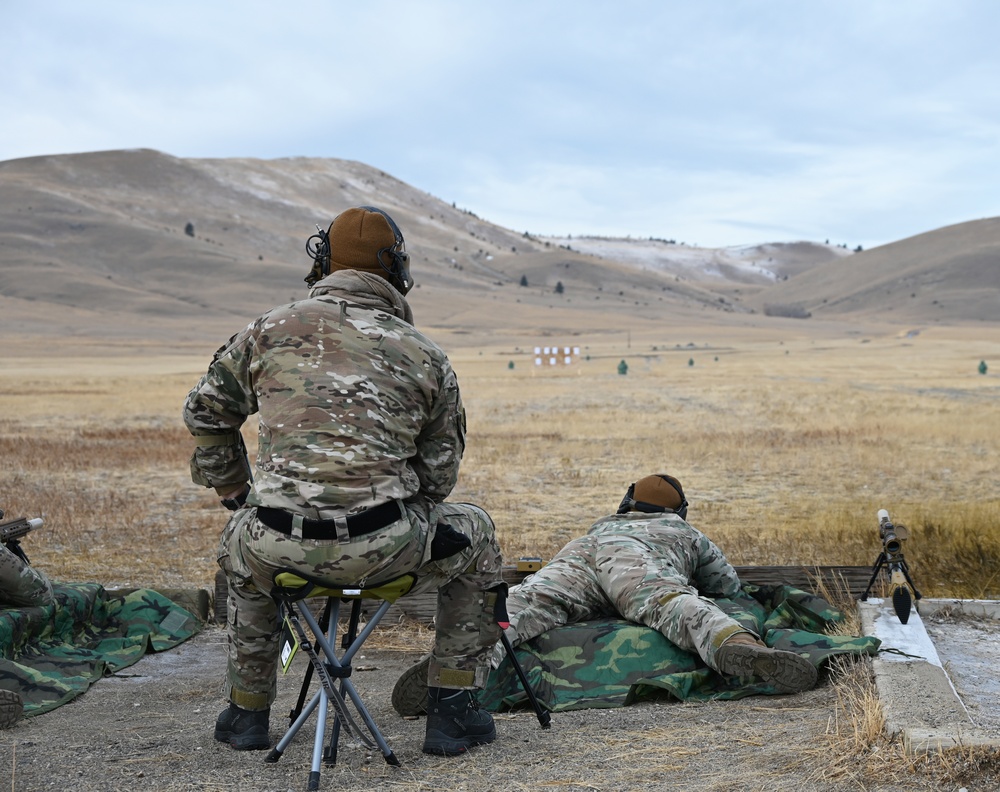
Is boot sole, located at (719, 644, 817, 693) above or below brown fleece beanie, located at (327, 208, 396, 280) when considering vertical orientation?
below

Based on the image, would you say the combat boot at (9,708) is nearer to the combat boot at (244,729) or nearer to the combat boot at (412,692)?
the combat boot at (244,729)

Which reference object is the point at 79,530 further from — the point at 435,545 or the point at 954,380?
the point at 954,380

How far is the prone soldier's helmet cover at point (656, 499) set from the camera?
6.22 m

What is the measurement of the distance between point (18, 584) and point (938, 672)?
14.1ft

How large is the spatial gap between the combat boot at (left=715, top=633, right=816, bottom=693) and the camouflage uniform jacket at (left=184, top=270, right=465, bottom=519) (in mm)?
1510

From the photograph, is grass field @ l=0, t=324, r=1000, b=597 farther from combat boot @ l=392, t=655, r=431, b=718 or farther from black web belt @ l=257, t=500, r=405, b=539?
black web belt @ l=257, t=500, r=405, b=539

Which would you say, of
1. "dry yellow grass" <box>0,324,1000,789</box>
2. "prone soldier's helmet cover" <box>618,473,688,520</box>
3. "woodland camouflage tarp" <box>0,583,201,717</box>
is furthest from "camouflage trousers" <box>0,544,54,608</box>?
"prone soldier's helmet cover" <box>618,473,688,520</box>

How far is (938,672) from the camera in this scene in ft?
14.9

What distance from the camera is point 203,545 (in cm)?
970

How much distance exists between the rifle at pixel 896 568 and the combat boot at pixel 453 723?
224cm

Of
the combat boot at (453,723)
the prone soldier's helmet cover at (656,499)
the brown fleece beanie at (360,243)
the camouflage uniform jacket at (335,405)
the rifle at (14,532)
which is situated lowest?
the combat boot at (453,723)

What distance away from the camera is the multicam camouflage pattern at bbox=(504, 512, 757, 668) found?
518 cm

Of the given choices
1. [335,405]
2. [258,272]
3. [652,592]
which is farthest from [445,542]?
[258,272]

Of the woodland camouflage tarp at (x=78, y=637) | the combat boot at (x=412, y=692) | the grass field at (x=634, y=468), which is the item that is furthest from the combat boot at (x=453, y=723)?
the grass field at (x=634, y=468)
